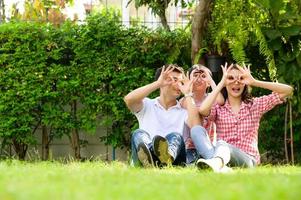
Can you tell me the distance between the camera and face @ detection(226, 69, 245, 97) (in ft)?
18.6

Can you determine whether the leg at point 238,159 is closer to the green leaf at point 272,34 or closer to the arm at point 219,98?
the arm at point 219,98

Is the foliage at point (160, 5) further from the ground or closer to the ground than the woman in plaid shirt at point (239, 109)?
further from the ground

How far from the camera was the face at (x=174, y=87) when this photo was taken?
19.1 ft

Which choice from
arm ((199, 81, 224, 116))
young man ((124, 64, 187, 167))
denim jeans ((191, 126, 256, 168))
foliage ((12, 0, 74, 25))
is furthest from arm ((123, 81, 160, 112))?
foliage ((12, 0, 74, 25))

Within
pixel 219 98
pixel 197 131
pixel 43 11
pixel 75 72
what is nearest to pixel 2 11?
pixel 43 11

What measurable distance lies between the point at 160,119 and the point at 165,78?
1.26 feet

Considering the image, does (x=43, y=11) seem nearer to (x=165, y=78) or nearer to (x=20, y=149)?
(x=20, y=149)

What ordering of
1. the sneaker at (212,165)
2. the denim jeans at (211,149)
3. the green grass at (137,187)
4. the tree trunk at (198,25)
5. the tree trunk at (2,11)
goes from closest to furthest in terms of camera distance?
the green grass at (137,187) → the sneaker at (212,165) → the denim jeans at (211,149) → the tree trunk at (198,25) → the tree trunk at (2,11)

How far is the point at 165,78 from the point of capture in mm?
5816

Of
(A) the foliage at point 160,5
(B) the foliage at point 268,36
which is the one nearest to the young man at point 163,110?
(B) the foliage at point 268,36

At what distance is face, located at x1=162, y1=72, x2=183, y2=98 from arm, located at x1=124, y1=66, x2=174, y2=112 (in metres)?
0.04

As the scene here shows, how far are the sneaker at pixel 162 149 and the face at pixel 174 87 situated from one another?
2.50 ft

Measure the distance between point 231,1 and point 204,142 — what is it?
8.78 feet

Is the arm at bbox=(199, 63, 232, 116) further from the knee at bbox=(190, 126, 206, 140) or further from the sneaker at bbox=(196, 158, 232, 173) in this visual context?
the sneaker at bbox=(196, 158, 232, 173)
